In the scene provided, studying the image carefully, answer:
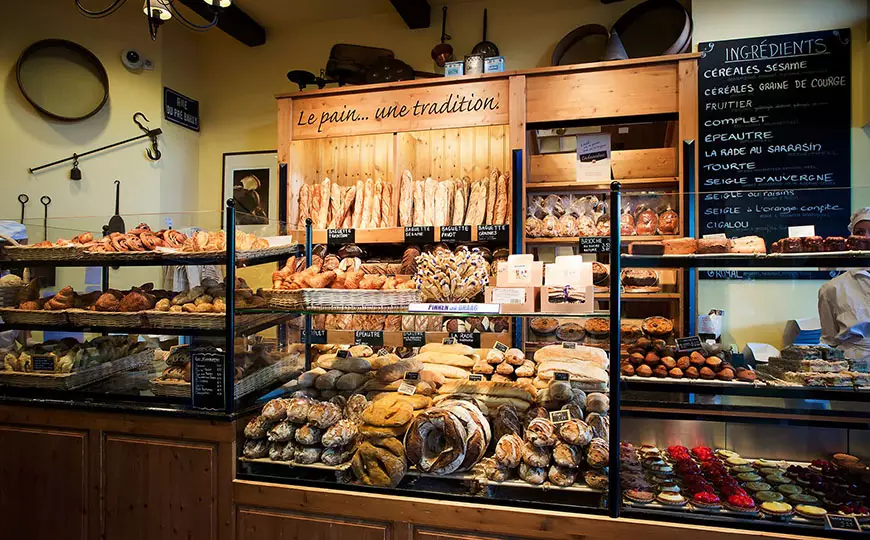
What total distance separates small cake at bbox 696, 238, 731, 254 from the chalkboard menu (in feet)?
5.85

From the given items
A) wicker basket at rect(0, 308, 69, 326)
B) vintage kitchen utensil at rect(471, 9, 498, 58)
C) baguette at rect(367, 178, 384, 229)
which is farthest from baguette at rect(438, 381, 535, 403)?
vintage kitchen utensil at rect(471, 9, 498, 58)

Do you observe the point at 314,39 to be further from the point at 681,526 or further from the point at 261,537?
the point at 681,526

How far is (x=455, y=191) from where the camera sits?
383 cm

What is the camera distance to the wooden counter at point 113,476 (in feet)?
6.40

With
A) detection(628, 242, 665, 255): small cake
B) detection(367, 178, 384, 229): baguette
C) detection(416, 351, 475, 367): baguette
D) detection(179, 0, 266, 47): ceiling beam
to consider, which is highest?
detection(179, 0, 266, 47): ceiling beam

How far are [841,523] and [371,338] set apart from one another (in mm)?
1985

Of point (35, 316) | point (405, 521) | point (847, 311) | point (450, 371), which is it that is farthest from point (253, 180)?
point (847, 311)

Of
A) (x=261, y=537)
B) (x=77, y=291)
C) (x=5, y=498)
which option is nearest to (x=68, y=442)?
(x=5, y=498)

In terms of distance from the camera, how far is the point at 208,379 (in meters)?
2.01

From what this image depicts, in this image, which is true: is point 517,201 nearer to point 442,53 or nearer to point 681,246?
point 442,53

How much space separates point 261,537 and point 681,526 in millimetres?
1391

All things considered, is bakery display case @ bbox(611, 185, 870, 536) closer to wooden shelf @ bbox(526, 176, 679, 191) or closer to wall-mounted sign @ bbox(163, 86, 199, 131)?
wooden shelf @ bbox(526, 176, 679, 191)

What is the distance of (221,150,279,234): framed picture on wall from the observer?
492 cm

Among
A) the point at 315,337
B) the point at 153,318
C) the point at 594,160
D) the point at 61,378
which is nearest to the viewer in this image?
the point at 153,318
